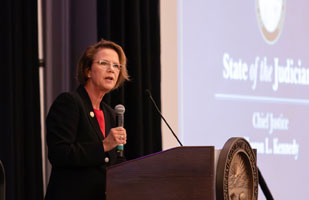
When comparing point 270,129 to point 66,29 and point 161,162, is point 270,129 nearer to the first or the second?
point 66,29

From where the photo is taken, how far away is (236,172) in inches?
89.9

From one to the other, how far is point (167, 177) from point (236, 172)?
0.87 feet

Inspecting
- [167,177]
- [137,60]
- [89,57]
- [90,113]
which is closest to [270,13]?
[137,60]

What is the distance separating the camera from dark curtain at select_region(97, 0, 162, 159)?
13.1 ft

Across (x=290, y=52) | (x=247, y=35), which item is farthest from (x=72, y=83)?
(x=290, y=52)

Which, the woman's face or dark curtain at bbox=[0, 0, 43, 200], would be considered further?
dark curtain at bbox=[0, 0, 43, 200]

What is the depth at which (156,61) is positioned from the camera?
13.7 feet

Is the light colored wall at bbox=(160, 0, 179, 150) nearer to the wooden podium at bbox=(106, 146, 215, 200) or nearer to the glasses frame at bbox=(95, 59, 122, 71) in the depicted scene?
the glasses frame at bbox=(95, 59, 122, 71)

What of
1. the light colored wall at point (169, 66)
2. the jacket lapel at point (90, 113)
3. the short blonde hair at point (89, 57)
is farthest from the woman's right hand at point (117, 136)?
the light colored wall at point (169, 66)

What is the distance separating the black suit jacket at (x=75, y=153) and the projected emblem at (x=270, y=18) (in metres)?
2.43

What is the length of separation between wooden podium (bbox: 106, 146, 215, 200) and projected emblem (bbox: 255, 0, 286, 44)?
2.70 m

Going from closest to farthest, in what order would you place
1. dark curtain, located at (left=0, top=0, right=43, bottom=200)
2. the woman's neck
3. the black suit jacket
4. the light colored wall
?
the black suit jacket
the woman's neck
dark curtain, located at (left=0, top=0, right=43, bottom=200)
the light colored wall

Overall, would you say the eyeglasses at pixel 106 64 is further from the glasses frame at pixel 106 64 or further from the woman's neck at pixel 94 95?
the woman's neck at pixel 94 95

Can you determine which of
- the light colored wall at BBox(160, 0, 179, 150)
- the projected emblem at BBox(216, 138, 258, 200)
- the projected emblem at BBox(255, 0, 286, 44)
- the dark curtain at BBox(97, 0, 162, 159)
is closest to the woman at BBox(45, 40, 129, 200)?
the projected emblem at BBox(216, 138, 258, 200)
